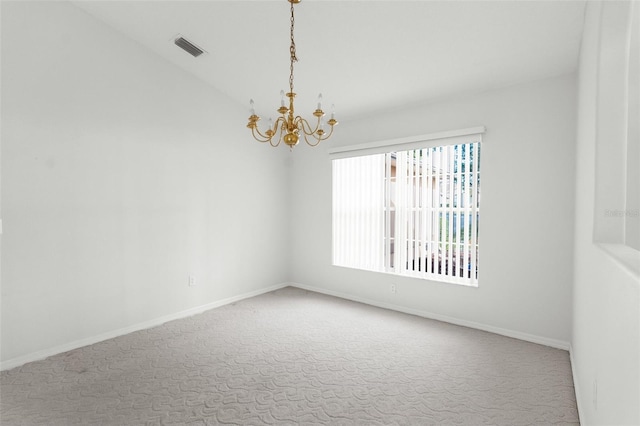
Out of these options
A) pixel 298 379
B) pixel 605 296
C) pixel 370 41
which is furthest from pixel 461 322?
pixel 370 41

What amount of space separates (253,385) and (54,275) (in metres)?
2.10

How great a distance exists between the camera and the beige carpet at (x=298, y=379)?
6.77 ft

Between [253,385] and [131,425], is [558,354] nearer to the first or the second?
[253,385]

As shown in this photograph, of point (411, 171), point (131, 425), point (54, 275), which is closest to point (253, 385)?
point (131, 425)

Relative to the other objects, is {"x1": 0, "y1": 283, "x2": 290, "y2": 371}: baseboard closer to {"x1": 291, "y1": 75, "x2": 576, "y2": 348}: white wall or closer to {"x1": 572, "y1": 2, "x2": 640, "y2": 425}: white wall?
{"x1": 291, "y1": 75, "x2": 576, "y2": 348}: white wall

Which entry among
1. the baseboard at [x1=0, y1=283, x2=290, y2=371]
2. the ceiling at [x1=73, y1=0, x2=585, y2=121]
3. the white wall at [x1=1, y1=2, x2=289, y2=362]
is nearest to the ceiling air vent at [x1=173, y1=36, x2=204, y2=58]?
the ceiling at [x1=73, y1=0, x2=585, y2=121]

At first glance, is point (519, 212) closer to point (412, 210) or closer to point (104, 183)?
point (412, 210)

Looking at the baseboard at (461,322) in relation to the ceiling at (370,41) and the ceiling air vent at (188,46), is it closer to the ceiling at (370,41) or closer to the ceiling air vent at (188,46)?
the ceiling at (370,41)

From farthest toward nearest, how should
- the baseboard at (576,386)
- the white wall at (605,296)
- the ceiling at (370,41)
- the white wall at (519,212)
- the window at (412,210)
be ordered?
the window at (412,210), the white wall at (519,212), the ceiling at (370,41), the baseboard at (576,386), the white wall at (605,296)

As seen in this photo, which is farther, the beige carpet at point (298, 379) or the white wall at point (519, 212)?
the white wall at point (519, 212)

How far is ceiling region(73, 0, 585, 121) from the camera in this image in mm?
2529

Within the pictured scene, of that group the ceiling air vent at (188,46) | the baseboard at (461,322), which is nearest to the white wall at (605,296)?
the baseboard at (461,322)

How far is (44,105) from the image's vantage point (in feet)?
9.39

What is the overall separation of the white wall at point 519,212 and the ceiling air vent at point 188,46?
7.98ft
